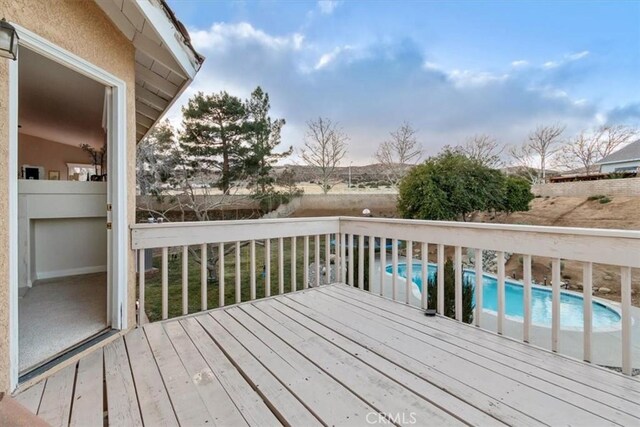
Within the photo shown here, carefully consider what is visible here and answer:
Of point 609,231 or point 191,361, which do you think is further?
point 191,361

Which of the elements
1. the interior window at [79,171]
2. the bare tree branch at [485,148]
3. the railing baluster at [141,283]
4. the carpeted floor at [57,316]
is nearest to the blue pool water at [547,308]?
the railing baluster at [141,283]

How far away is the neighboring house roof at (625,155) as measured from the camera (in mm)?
16531

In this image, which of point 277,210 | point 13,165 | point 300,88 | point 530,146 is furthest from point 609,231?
point 530,146

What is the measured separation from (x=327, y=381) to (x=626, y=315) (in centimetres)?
188

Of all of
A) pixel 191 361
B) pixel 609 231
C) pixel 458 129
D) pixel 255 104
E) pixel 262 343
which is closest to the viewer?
pixel 609 231

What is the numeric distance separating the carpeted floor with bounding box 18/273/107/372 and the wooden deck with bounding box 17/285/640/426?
263mm

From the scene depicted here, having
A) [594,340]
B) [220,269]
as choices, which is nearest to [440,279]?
[220,269]

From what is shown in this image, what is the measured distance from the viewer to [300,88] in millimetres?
13609

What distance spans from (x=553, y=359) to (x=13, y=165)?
3.45 metres

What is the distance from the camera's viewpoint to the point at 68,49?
1.90 metres

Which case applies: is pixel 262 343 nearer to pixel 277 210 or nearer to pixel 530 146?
pixel 277 210
